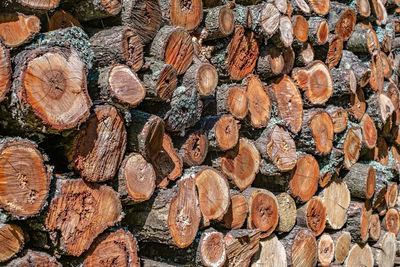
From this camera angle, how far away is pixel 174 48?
2.23 metres

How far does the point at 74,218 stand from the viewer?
1696 mm

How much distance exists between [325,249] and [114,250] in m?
2.09

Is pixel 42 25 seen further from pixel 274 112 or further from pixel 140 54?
pixel 274 112

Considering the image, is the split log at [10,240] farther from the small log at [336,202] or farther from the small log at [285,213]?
the small log at [336,202]

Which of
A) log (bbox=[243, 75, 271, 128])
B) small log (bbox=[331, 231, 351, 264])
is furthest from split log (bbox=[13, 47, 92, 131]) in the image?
small log (bbox=[331, 231, 351, 264])

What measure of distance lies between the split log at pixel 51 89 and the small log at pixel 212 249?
999mm

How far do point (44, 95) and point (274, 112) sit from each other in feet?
6.23

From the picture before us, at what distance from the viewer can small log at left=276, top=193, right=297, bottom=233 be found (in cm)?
300

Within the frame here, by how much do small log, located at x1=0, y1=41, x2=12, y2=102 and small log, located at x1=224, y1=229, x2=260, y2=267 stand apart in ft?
4.90

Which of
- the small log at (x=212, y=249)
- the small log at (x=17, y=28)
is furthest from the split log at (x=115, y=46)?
the small log at (x=212, y=249)

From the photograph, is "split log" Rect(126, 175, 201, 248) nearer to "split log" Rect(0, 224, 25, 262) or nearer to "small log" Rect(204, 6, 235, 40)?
"split log" Rect(0, 224, 25, 262)

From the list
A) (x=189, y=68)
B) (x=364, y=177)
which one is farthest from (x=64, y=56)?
(x=364, y=177)

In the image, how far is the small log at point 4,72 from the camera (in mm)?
1433

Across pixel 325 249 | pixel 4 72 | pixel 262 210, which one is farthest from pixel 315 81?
pixel 4 72
